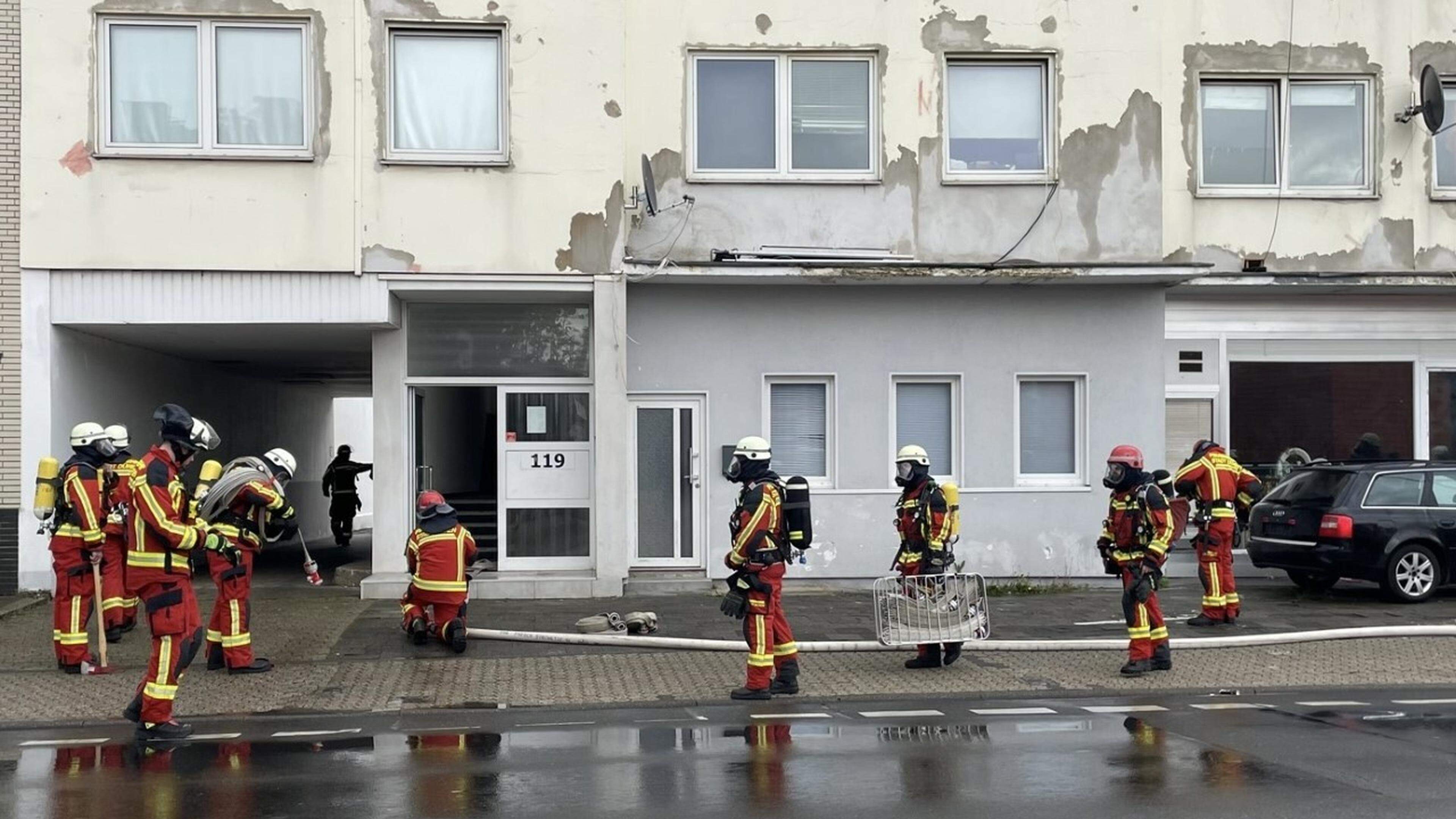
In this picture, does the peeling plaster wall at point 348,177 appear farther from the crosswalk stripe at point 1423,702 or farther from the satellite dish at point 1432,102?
the satellite dish at point 1432,102

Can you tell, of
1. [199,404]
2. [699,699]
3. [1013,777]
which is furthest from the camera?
[199,404]

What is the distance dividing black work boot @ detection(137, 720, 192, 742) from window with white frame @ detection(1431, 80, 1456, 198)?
15927mm

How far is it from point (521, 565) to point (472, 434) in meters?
2.12

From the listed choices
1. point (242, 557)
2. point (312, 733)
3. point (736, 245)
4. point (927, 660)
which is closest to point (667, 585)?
point (736, 245)

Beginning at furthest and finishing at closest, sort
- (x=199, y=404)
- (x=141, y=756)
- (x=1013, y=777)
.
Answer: (x=199, y=404) < (x=141, y=756) < (x=1013, y=777)

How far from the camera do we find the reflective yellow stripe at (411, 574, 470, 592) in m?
12.4

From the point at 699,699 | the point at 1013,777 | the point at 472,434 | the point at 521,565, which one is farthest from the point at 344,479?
the point at 1013,777

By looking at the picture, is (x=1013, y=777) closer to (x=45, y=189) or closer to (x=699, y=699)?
(x=699, y=699)

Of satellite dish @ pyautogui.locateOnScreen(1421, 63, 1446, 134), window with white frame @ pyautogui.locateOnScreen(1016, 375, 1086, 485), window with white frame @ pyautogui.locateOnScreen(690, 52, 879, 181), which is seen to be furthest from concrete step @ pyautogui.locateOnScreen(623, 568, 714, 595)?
satellite dish @ pyautogui.locateOnScreen(1421, 63, 1446, 134)

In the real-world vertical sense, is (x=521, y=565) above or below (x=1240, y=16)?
below

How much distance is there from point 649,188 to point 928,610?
669 cm

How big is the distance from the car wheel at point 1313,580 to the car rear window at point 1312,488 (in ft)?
2.50

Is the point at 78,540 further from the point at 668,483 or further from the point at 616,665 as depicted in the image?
the point at 668,483

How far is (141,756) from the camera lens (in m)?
8.66
